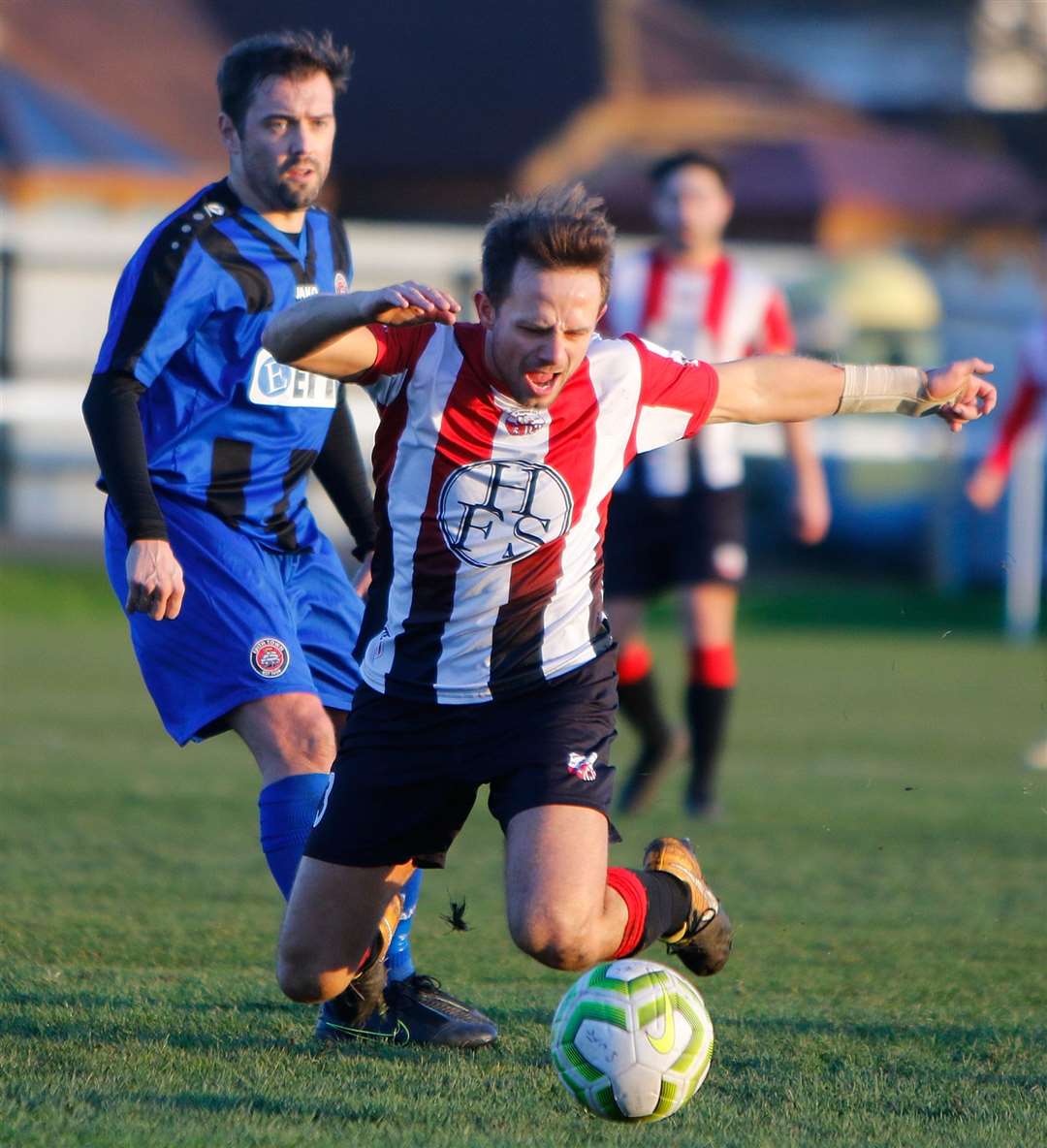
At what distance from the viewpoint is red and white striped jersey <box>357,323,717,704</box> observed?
3.91 meters

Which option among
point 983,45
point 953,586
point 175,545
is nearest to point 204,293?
point 175,545

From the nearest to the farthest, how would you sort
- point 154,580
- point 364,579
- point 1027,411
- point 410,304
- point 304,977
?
1. point 410,304
2. point 304,977
3. point 154,580
4. point 364,579
5. point 1027,411

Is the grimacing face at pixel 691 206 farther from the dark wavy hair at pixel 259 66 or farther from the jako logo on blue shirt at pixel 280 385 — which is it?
the jako logo on blue shirt at pixel 280 385

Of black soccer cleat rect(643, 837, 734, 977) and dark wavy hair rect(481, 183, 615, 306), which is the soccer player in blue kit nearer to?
black soccer cleat rect(643, 837, 734, 977)

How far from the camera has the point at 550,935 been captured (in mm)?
3742

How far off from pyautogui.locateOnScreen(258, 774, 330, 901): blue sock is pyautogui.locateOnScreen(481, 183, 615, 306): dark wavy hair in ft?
3.78

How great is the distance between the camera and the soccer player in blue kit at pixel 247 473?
13.6 feet

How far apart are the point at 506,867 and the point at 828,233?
19142mm

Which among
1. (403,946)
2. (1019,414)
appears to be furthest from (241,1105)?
(1019,414)

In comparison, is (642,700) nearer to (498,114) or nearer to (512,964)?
(512,964)

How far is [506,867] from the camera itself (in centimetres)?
385

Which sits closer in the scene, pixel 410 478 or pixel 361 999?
pixel 410 478

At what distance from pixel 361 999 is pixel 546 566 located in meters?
1.02

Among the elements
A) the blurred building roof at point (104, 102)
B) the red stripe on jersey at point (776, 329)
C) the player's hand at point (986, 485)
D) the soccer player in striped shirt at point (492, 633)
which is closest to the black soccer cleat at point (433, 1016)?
the soccer player in striped shirt at point (492, 633)
